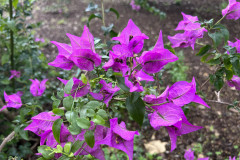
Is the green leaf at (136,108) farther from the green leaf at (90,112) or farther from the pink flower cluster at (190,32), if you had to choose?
the pink flower cluster at (190,32)

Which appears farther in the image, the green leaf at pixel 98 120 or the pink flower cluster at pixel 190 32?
the pink flower cluster at pixel 190 32

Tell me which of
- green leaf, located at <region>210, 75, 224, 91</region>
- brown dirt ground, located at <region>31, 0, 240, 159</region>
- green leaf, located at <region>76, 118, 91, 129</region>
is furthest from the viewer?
brown dirt ground, located at <region>31, 0, 240, 159</region>

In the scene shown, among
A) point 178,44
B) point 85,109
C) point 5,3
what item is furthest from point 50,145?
point 5,3

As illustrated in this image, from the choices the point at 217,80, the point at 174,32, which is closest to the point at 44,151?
the point at 217,80

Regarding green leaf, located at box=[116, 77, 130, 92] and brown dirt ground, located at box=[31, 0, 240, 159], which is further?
brown dirt ground, located at box=[31, 0, 240, 159]

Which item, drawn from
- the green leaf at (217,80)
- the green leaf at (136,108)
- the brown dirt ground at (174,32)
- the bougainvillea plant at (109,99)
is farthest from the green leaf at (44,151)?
the brown dirt ground at (174,32)

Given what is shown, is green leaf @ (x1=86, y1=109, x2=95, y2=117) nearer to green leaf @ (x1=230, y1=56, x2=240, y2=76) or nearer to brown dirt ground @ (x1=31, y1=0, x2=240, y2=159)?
green leaf @ (x1=230, y1=56, x2=240, y2=76)

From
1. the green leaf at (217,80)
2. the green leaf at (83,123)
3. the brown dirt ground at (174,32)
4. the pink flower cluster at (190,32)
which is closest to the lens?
the green leaf at (83,123)

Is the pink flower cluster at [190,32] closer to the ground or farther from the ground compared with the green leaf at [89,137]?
farther from the ground

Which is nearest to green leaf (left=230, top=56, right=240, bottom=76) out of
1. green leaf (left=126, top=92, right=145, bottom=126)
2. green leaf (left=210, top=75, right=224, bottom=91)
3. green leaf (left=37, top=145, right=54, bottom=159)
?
green leaf (left=210, top=75, right=224, bottom=91)

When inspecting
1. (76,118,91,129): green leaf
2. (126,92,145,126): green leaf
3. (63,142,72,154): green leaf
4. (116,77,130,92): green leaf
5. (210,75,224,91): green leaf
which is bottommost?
(210,75,224,91): green leaf
